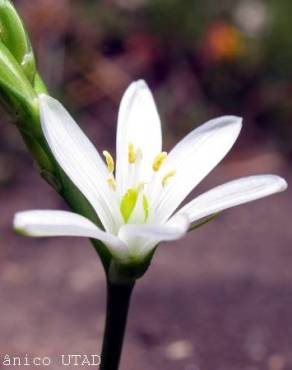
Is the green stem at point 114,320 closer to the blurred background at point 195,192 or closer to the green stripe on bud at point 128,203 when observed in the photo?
the green stripe on bud at point 128,203

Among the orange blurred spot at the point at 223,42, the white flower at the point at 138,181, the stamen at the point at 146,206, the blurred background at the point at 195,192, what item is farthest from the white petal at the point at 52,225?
the orange blurred spot at the point at 223,42

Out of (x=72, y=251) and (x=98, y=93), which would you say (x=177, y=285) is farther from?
(x=98, y=93)

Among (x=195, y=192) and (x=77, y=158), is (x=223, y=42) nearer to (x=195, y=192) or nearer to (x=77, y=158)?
(x=195, y=192)

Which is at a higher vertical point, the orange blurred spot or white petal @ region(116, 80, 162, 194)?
the orange blurred spot

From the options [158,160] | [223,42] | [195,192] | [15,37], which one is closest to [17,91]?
[15,37]

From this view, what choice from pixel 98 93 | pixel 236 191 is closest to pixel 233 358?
pixel 236 191

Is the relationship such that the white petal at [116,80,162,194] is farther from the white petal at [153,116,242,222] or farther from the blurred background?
the blurred background

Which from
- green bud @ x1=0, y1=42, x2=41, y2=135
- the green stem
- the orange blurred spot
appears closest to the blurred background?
the orange blurred spot

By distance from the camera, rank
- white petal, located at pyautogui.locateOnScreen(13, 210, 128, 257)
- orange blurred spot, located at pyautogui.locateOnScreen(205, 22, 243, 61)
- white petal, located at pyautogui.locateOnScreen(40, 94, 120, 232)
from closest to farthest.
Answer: white petal, located at pyautogui.locateOnScreen(13, 210, 128, 257)
white petal, located at pyautogui.locateOnScreen(40, 94, 120, 232)
orange blurred spot, located at pyautogui.locateOnScreen(205, 22, 243, 61)
